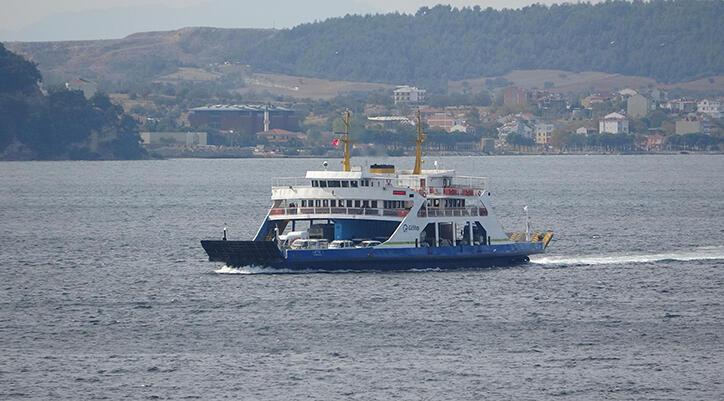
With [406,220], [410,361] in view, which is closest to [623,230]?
[406,220]

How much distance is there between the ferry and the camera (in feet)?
244

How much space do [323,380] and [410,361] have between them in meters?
3.93

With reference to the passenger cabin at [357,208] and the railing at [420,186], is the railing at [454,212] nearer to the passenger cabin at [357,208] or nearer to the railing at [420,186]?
the passenger cabin at [357,208]

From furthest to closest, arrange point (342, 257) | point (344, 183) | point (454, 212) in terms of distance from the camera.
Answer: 1. point (454, 212)
2. point (344, 183)
3. point (342, 257)

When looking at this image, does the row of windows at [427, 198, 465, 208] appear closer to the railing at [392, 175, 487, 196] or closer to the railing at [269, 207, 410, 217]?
the railing at [392, 175, 487, 196]

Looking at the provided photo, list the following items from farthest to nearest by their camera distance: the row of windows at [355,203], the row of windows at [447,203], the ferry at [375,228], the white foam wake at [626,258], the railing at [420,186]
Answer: the white foam wake at [626,258], the row of windows at [447,203], the railing at [420,186], the row of windows at [355,203], the ferry at [375,228]

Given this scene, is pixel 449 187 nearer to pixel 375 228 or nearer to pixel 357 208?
pixel 375 228

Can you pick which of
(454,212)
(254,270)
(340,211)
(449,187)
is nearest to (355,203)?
(340,211)

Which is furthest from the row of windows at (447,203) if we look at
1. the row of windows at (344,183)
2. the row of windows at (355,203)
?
the row of windows at (344,183)

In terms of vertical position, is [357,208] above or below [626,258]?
above

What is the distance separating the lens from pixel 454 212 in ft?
258

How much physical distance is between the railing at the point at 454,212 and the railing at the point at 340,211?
1.19 meters

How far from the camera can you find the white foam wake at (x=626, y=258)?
83.1m

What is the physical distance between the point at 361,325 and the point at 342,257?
39.4 ft
